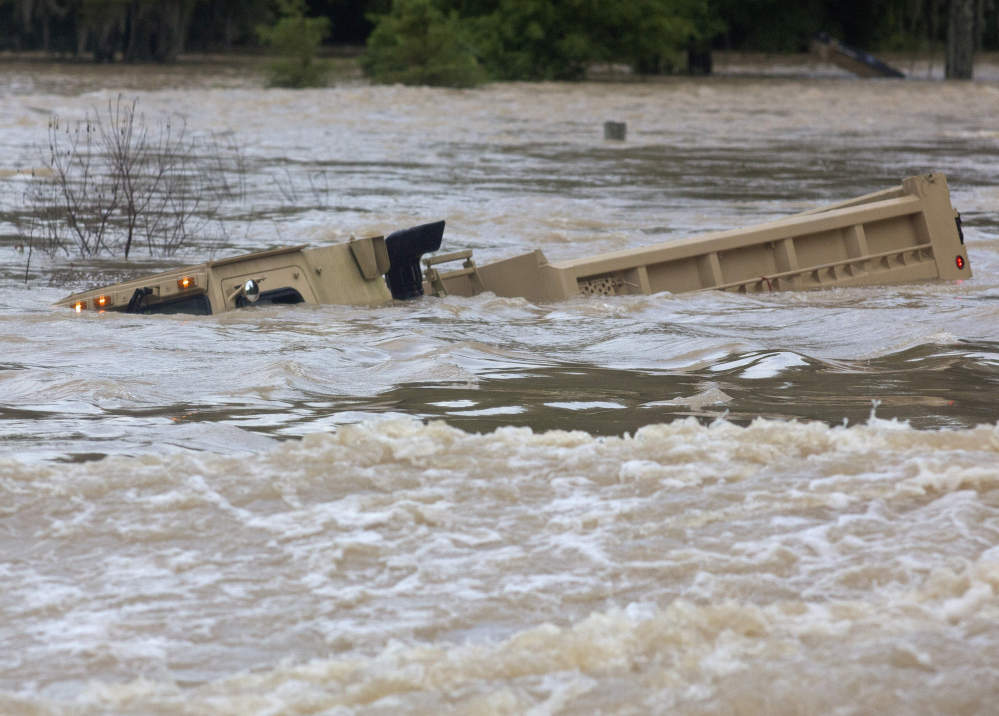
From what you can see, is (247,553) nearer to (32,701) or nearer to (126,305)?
(32,701)

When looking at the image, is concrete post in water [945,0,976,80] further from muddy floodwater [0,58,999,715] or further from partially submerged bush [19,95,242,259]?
muddy floodwater [0,58,999,715]

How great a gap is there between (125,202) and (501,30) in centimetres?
4220

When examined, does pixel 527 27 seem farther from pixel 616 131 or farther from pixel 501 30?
pixel 616 131

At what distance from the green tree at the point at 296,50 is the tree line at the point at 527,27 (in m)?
0.73

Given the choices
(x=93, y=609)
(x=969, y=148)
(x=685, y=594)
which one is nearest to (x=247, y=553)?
(x=93, y=609)

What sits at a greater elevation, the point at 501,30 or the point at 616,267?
the point at 501,30

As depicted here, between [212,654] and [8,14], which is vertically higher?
[8,14]

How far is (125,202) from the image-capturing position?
2231 centimetres

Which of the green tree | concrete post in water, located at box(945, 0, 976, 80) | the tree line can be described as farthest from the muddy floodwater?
concrete post in water, located at box(945, 0, 976, 80)

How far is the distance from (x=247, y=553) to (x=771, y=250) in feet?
30.9

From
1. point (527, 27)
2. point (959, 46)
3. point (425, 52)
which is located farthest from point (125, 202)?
point (959, 46)

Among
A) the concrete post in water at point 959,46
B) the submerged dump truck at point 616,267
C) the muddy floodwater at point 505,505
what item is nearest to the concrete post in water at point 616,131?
the muddy floodwater at point 505,505

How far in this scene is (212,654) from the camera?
19.5 feet

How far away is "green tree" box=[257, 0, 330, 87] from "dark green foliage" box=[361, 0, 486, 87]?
2.77 metres
